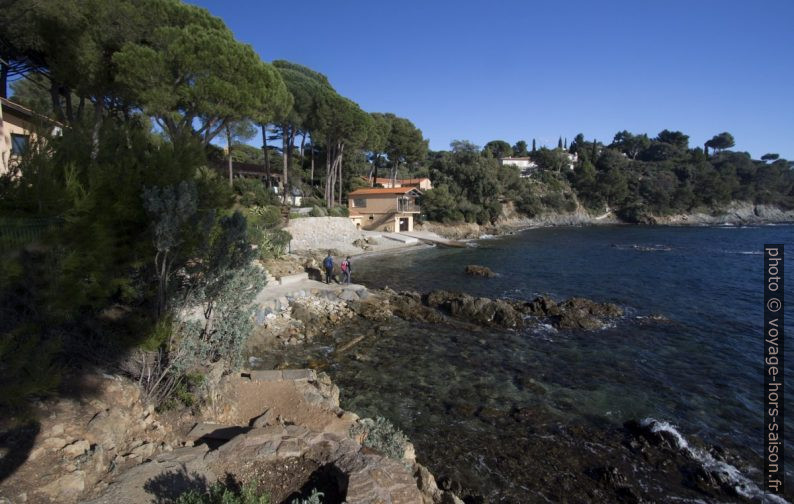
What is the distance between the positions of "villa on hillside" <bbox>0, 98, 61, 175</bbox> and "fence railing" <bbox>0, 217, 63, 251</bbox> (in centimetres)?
137

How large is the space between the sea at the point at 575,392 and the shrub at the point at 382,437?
1.28 meters

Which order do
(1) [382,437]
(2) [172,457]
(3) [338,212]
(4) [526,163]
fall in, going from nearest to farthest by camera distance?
(2) [172,457] → (1) [382,437] → (3) [338,212] → (4) [526,163]

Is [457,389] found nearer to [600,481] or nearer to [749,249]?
[600,481]

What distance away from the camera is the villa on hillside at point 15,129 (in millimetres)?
6914

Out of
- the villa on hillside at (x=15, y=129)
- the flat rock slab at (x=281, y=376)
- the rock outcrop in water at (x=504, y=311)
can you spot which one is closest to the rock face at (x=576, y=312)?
the rock outcrop in water at (x=504, y=311)

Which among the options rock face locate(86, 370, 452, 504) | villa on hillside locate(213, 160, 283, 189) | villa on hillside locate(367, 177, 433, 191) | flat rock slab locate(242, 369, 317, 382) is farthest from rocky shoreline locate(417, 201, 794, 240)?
rock face locate(86, 370, 452, 504)

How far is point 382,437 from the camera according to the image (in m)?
7.89

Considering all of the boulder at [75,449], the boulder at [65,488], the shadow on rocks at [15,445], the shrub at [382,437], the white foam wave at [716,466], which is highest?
the shadow on rocks at [15,445]

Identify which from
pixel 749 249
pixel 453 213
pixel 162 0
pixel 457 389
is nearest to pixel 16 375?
pixel 457 389

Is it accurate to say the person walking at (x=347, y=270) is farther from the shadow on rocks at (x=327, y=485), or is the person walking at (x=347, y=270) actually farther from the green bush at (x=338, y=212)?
the green bush at (x=338, y=212)

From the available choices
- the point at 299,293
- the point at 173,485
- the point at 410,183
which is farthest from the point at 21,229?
the point at 410,183

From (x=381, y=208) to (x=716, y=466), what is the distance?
42038 millimetres

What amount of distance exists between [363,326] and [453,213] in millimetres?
41341

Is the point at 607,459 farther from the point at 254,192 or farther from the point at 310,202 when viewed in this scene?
the point at 310,202
